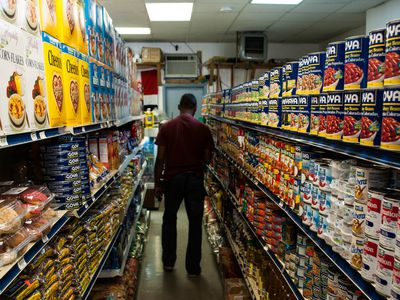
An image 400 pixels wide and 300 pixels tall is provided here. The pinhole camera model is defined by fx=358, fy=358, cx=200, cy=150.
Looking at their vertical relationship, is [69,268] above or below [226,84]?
below

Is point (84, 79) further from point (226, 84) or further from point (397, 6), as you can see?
point (226, 84)

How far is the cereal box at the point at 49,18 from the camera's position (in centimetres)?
150

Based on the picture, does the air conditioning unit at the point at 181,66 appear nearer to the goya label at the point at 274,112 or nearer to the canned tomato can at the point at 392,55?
the goya label at the point at 274,112

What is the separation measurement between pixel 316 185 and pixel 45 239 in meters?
1.28

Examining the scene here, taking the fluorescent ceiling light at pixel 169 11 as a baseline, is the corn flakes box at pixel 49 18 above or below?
below

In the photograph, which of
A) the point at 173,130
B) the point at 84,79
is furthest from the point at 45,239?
the point at 173,130

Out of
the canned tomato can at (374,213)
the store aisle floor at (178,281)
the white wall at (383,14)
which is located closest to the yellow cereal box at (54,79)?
the canned tomato can at (374,213)

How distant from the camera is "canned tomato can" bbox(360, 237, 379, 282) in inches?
49.9

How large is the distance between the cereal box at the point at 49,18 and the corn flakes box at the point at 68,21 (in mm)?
43

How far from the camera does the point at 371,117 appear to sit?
49.3 inches

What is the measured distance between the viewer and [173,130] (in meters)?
4.18

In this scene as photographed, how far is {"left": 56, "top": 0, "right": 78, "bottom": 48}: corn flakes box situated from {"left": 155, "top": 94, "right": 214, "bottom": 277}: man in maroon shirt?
7.47 feet

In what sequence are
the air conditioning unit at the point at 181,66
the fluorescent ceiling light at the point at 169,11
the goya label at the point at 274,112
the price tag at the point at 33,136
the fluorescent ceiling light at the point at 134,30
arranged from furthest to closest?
the air conditioning unit at the point at 181,66 → the fluorescent ceiling light at the point at 134,30 → the fluorescent ceiling light at the point at 169,11 → the goya label at the point at 274,112 → the price tag at the point at 33,136

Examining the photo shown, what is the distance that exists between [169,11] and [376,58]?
5.66 meters
